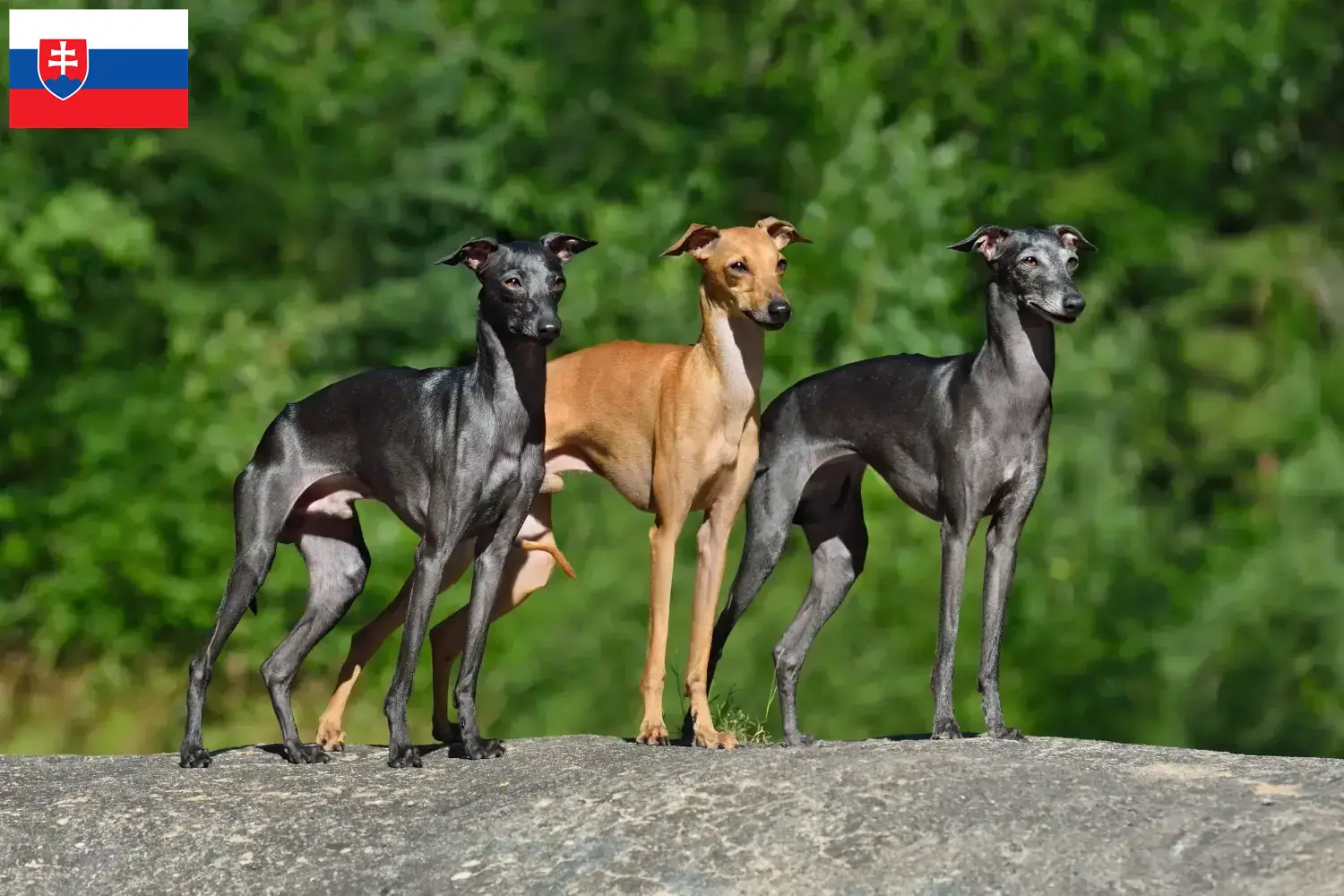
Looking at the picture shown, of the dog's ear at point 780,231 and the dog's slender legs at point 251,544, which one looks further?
the dog's ear at point 780,231

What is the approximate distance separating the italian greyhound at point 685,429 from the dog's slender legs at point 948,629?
100 centimetres

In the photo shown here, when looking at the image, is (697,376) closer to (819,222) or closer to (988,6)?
(819,222)

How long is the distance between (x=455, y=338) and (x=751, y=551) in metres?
11.2

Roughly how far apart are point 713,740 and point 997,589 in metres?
1.53

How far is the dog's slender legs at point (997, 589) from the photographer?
9.36 m

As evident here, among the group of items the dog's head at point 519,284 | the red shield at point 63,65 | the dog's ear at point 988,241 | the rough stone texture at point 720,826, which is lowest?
the rough stone texture at point 720,826

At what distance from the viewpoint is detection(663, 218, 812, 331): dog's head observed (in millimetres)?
9164

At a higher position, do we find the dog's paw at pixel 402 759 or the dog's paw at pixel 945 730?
the dog's paw at pixel 945 730

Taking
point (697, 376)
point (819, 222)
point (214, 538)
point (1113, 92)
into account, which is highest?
point (1113, 92)

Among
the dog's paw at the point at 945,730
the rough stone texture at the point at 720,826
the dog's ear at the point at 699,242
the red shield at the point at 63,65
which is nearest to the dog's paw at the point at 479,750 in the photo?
the rough stone texture at the point at 720,826

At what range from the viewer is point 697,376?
9.55 m

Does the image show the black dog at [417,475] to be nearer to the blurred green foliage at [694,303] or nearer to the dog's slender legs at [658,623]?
the dog's slender legs at [658,623]

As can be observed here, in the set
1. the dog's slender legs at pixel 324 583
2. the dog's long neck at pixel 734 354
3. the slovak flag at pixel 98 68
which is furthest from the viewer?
the slovak flag at pixel 98 68

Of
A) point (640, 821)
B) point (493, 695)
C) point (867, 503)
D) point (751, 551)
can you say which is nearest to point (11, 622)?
point (493, 695)
